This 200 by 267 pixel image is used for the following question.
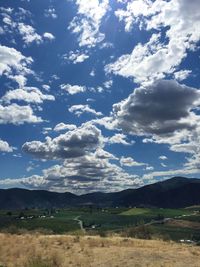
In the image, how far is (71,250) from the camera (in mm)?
34938

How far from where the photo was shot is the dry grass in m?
30.0

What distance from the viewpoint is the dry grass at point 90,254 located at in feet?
98.5

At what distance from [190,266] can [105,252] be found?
724cm

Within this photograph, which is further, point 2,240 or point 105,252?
point 2,240

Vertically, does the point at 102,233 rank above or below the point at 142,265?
above

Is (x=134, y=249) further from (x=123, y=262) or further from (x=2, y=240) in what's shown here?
(x=2, y=240)

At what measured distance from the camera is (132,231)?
5544 cm

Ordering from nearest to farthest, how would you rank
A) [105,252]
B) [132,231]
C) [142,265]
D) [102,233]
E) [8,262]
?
[142,265]
[8,262]
[105,252]
[102,233]
[132,231]

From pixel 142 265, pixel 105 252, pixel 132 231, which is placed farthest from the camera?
pixel 132 231

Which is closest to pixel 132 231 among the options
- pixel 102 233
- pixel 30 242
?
pixel 102 233

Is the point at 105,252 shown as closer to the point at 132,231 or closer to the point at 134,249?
the point at 134,249

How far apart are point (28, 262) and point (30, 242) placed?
10.2 metres

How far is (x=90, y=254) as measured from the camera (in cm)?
3309

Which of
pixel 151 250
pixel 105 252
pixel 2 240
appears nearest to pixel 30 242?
pixel 2 240
